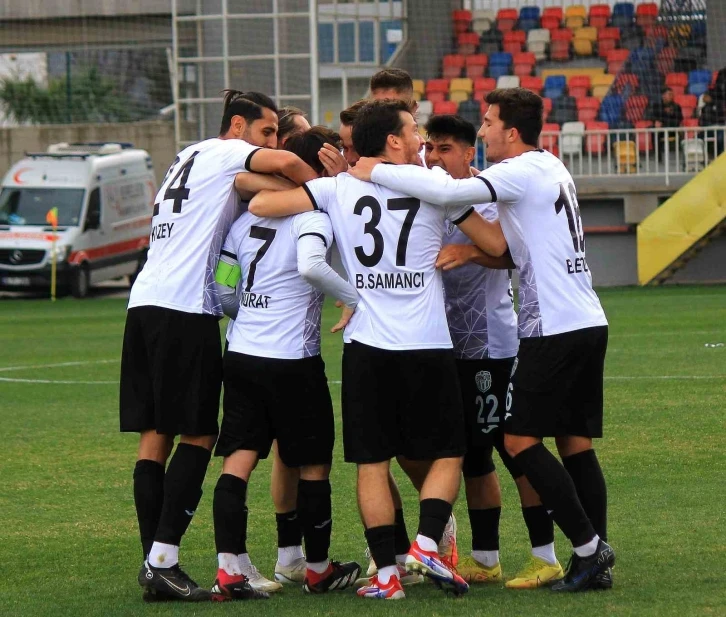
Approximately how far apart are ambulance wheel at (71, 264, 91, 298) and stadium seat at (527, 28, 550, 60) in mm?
11386

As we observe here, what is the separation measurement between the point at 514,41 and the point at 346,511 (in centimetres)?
2491

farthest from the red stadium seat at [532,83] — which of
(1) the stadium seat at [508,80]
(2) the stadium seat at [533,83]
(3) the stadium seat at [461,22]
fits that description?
(3) the stadium seat at [461,22]

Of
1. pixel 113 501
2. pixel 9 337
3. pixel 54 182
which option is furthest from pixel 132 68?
pixel 113 501

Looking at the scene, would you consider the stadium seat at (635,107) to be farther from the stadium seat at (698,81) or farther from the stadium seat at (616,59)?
the stadium seat at (616,59)

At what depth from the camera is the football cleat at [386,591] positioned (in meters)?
5.24

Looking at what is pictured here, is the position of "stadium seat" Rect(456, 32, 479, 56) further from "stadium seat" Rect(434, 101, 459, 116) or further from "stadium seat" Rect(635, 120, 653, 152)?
"stadium seat" Rect(635, 120, 653, 152)

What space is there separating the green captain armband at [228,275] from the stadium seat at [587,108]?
22.6 metres

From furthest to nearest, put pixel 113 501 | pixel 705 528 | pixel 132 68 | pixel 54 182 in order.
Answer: pixel 132 68 → pixel 54 182 → pixel 113 501 → pixel 705 528

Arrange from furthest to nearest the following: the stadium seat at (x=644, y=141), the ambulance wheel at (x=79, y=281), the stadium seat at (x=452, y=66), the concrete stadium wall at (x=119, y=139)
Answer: the concrete stadium wall at (x=119, y=139) < the stadium seat at (x=452, y=66) < the ambulance wheel at (x=79, y=281) < the stadium seat at (x=644, y=141)

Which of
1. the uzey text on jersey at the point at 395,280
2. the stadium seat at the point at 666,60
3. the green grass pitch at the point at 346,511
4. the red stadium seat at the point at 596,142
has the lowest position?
the green grass pitch at the point at 346,511

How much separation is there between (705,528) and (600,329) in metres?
1.41

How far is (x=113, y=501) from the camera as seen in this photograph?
7.56 metres

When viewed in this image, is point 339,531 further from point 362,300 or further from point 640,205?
A: point 640,205

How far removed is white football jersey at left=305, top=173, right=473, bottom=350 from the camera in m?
5.32
